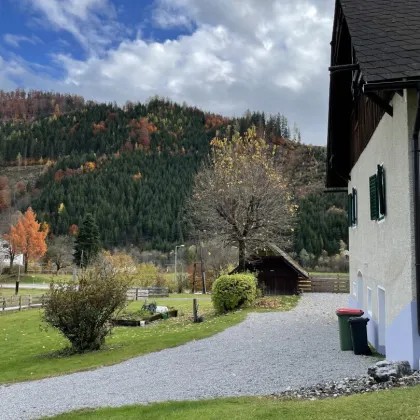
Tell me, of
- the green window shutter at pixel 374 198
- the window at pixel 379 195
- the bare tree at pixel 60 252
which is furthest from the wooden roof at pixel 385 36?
the bare tree at pixel 60 252

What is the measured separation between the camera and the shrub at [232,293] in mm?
23453

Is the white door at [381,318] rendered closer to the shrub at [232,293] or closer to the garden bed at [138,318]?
the shrub at [232,293]

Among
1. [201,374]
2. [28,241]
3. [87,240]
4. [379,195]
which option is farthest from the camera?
[28,241]

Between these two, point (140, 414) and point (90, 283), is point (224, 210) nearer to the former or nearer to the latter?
point (90, 283)

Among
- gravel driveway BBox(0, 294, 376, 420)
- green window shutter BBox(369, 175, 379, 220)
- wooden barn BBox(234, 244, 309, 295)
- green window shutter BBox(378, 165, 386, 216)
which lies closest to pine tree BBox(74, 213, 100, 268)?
wooden barn BBox(234, 244, 309, 295)

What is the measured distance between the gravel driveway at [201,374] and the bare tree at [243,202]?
13.1 metres

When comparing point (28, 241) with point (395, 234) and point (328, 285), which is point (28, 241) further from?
point (395, 234)

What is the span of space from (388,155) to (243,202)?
63.0ft

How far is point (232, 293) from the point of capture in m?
23.4

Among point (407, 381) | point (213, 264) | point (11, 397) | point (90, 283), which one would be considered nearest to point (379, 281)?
point (407, 381)

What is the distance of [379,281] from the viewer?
1049 centimetres

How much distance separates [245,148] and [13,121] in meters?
174

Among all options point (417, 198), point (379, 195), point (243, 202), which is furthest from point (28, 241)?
point (417, 198)

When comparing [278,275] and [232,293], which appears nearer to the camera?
[232,293]
